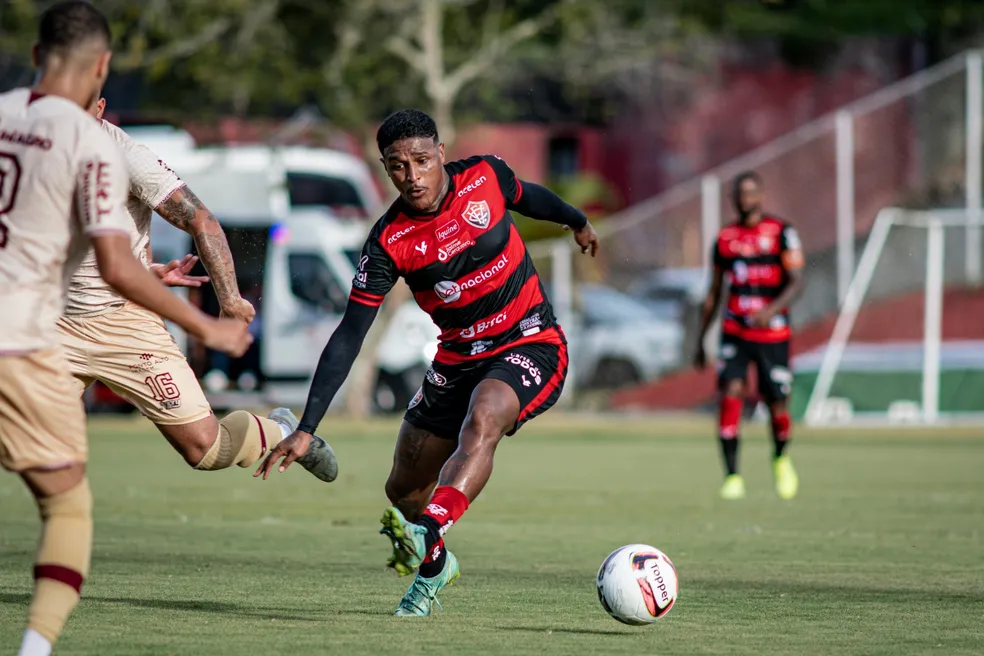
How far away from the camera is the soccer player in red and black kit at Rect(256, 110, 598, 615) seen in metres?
7.19

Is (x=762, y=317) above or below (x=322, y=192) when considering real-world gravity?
below

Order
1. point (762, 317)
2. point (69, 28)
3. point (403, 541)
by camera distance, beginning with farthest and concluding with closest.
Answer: point (762, 317), point (403, 541), point (69, 28)

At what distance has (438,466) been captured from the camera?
7980 millimetres

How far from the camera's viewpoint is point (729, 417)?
45.0 feet

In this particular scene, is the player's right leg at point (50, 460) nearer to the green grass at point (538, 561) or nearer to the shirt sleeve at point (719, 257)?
the green grass at point (538, 561)

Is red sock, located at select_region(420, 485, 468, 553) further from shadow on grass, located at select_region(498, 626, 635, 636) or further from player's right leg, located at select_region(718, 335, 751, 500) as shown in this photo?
→ player's right leg, located at select_region(718, 335, 751, 500)

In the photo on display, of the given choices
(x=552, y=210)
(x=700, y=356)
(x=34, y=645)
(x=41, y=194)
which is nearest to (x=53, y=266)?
(x=41, y=194)

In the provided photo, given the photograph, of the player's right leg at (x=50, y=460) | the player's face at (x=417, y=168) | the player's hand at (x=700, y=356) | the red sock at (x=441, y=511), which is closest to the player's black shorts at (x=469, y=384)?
the red sock at (x=441, y=511)

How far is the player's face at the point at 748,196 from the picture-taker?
1388 centimetres

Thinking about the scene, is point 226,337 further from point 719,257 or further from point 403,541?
point 719,257

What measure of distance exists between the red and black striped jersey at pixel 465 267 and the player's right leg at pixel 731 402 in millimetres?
5868

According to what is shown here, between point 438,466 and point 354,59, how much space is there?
19.2 m

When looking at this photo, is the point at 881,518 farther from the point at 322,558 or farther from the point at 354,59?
the point at 354,59

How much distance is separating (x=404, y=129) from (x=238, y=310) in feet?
3.99
